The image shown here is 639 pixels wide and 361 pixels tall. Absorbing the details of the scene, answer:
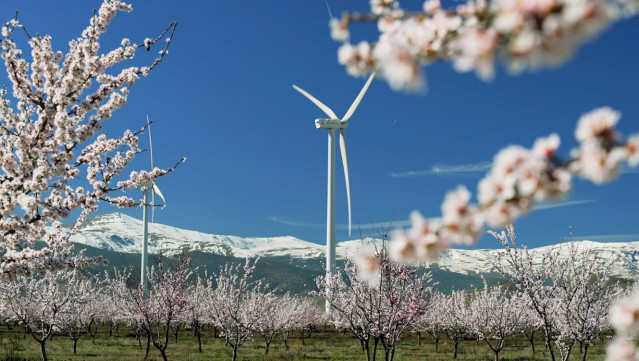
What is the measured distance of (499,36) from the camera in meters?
2.06

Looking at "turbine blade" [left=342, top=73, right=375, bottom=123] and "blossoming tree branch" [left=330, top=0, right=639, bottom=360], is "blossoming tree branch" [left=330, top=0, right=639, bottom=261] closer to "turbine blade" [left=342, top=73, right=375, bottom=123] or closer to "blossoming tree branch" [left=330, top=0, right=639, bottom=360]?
"blossoming tree branch" [left=330, top=0, right=639, bottom=360]

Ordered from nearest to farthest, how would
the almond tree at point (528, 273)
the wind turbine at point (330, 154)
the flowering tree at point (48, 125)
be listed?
the flowering tree at point (48, 125)
the almond tree at point (528, 273)
the wind turbine at point (330, 154)

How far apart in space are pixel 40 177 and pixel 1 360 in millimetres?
28075

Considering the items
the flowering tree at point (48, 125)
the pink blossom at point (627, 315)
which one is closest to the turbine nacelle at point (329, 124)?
the flowering tree at point (48, 125)

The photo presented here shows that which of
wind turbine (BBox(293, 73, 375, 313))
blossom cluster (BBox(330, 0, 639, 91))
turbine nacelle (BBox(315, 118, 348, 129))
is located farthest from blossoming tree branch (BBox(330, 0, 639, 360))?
turbine nacelle (BBox(315, 118, 348, 129))

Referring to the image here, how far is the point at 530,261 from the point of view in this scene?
604 inches

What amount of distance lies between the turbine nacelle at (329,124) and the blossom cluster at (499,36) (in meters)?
52.5

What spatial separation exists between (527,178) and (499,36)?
2.50 ft

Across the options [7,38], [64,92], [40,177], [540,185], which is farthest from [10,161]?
[540,185]

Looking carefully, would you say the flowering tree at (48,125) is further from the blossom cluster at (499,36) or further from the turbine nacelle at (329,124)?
the turbine nacelle at (329,124)

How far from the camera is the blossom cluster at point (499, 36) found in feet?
6.11

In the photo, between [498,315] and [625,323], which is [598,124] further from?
[498,315]

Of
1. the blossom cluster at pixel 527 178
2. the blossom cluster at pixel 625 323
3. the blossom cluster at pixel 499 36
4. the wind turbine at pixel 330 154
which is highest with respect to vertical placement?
the wind turbine at pixel 330 154

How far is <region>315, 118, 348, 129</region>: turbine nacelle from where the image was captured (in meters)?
56.0
